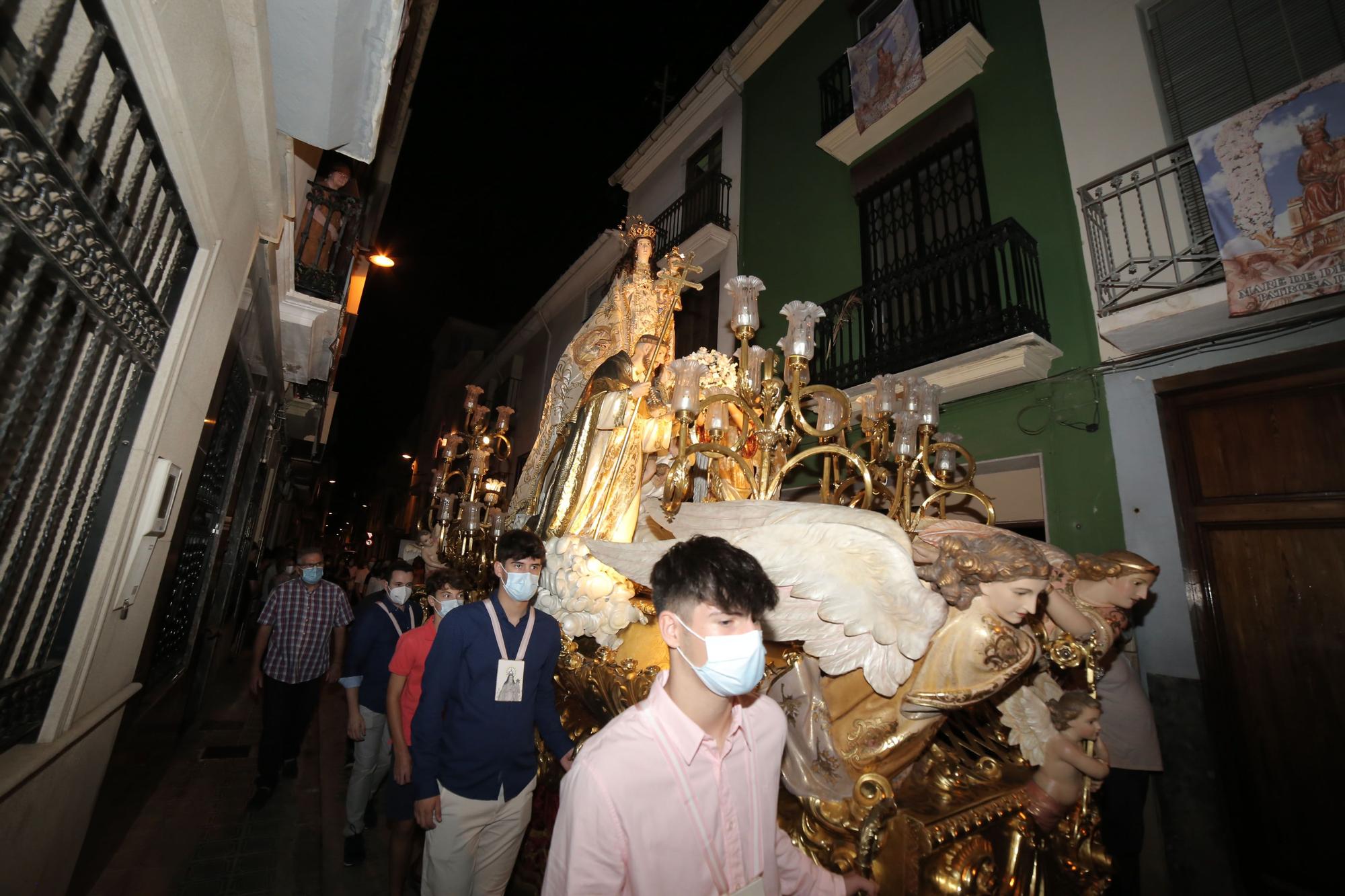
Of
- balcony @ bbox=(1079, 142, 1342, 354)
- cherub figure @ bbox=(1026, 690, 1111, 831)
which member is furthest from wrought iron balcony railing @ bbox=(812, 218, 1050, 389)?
cherub figure @ bbox=(1026, 690, 1111, 831)

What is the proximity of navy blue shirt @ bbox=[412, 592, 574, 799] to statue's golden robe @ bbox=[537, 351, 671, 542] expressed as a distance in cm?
119

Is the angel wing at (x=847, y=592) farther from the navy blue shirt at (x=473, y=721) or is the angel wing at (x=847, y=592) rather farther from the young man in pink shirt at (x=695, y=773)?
the navy blue shirt at (x=473, y=721)

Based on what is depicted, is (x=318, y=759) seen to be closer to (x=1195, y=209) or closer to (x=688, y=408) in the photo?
(x=688, y=408)

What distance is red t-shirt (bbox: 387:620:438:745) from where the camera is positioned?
312 centimetres

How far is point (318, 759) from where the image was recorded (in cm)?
536

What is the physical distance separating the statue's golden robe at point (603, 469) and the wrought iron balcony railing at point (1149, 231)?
4.44 m

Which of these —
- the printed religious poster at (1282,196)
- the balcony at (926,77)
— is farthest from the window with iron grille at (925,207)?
the printed religious poster at (1282,196)

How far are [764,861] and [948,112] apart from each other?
8.69 metres

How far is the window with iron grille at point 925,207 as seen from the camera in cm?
691

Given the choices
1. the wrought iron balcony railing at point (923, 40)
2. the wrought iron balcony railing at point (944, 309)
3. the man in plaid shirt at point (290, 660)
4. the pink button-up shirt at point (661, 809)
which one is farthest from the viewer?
the wrought iron balcony railing at point (923, 40)

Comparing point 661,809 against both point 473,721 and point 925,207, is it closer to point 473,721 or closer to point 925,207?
point 473,721

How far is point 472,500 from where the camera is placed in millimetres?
6371

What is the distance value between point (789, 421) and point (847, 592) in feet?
6.22

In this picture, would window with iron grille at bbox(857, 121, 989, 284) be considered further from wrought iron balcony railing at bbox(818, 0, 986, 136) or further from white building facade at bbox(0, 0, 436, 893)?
white building facade at bbox(0, 0, 436, 893)
